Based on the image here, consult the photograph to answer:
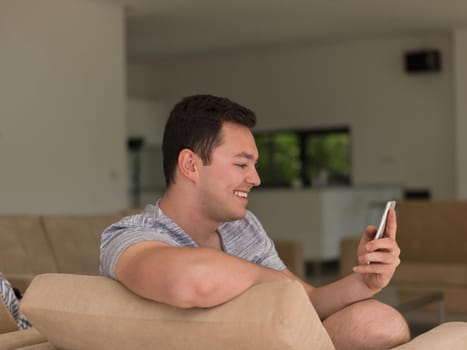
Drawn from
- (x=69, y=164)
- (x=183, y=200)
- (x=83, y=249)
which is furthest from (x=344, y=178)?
(x=183, y=200)

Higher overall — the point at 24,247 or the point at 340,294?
the point at 340,294

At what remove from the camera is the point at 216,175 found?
1.73m

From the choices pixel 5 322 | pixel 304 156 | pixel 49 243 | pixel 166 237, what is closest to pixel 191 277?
pixel 166 237

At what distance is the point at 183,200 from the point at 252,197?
25.3 ft

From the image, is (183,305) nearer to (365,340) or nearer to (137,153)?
(365,340)

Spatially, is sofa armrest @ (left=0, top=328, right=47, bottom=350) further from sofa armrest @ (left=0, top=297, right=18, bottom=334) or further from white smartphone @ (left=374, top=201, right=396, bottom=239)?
white smartphone @ (left=374, top=201, right=396, bottom=239)

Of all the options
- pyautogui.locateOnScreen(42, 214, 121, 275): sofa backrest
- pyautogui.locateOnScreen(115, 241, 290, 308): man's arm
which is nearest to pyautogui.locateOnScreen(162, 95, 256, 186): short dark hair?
pyautogui.locateOnScreen(115, 241, 290, 308): man's arm

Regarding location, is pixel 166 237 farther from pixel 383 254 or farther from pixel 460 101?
pixel 460 101

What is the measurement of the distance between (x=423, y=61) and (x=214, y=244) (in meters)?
9.46

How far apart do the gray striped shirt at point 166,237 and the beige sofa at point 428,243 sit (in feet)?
12.8

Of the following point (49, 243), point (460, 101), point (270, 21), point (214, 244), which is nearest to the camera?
point (214, 244)

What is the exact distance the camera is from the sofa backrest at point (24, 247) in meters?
4.18

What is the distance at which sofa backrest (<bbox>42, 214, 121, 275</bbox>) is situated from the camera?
4.47 m

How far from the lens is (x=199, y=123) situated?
5.70 feet
